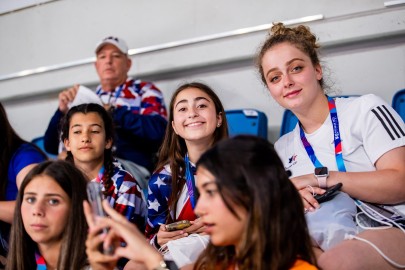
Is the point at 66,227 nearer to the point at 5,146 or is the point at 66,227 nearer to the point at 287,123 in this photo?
the point at 5,146

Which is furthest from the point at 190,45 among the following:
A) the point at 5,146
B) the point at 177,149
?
the point at 5,146

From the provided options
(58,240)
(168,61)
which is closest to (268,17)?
(168,61)

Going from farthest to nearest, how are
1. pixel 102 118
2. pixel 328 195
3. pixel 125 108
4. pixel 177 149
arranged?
pixel 125 108
pixel 102 118
pixel 177 149
pixel 328 195

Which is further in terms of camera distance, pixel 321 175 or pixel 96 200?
pixel 321 175

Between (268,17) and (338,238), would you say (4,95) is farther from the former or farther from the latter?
(338,238)

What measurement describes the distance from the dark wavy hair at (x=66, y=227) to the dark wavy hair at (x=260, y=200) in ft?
1.96

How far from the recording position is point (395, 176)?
5.87 feet

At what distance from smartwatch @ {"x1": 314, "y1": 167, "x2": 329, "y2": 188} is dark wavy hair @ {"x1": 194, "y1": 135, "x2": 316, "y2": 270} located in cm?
43

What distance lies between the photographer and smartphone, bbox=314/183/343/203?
1746 millimetres

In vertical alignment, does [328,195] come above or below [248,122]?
below

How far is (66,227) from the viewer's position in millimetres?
1799

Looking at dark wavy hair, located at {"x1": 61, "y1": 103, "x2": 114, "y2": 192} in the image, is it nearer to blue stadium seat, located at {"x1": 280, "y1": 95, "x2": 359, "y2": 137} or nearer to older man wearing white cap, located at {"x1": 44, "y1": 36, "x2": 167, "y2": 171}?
older man wearing white cap, located at {"x1": 44, "y1": 36, "x2": 167, "y2": 171}

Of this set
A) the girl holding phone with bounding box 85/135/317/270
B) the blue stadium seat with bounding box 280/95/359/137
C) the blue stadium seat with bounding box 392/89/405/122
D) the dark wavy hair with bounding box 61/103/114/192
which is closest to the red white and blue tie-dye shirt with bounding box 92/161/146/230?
the dark wavy hair with bounding box 61/103/114/192

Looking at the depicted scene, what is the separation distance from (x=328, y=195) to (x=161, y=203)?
0.78 m
